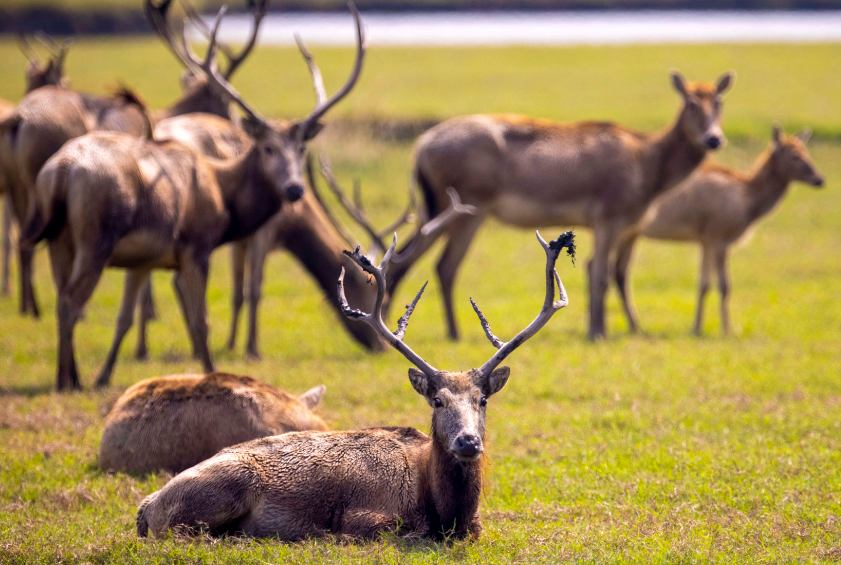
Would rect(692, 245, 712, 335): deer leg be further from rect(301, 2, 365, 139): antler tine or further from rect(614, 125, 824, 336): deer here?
rect(301, 2, 365, 139): antler tine

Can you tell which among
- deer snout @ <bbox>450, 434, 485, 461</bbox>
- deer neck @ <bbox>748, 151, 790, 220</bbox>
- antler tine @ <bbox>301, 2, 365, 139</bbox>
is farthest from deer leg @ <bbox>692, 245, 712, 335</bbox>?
deer snout @ <bbox>450, 434, 485, 461</bbox>

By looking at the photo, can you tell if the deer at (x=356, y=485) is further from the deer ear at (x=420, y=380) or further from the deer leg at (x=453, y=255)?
the deer leg at (x=453, y=255)

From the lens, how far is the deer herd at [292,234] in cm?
593

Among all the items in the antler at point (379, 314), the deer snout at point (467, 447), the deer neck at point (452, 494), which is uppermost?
the antler at point (379, 314)

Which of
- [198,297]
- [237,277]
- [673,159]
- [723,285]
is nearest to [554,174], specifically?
[673,159]

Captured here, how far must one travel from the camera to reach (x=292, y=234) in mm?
12047

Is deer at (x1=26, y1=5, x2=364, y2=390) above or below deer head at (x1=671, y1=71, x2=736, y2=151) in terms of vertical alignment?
below

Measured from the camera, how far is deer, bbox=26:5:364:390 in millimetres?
8766

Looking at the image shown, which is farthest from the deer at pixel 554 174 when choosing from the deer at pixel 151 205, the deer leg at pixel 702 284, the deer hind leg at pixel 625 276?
the deer at pixel 151 205

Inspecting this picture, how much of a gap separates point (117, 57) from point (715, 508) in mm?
39052

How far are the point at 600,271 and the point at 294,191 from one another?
474 centimetres

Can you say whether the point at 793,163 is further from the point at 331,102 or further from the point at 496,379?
the point at 496,379

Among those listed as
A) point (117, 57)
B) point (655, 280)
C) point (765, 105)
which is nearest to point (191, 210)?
point (655, 280)

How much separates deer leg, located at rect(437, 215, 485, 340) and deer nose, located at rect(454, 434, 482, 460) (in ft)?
22.7
